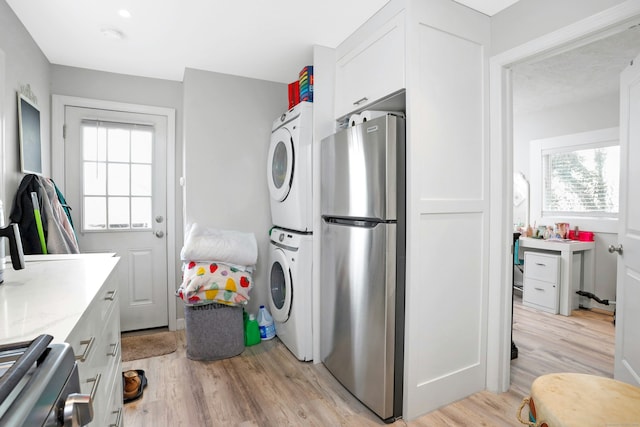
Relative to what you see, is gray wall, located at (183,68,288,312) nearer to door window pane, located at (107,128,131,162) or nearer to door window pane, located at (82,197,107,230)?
door window pane, located at (107,128,131,162)

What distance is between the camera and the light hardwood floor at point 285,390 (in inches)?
72.1

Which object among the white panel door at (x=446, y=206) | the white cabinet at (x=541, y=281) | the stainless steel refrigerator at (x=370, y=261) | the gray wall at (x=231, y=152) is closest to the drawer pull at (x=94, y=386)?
the stainless steel refrigerator at (x=370, y=261)

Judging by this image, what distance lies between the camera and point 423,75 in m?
1.81

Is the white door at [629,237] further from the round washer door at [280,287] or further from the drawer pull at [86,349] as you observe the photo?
the drawer pull at [86,349]

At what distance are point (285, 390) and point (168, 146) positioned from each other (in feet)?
7.76

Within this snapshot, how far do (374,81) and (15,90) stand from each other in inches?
86.1

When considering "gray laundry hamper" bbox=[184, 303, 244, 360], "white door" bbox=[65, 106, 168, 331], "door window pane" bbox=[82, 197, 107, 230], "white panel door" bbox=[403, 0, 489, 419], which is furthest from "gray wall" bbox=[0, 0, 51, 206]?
"white panel door" bbox=[403, 0, 489, 419]

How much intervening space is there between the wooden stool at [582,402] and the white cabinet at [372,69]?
1493 mm

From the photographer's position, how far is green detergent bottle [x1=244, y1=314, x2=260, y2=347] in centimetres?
279

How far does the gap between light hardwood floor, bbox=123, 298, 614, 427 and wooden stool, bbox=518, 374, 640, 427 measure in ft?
2.49

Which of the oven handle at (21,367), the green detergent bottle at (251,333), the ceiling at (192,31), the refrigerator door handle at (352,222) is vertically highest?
the ceiling at (192,31)

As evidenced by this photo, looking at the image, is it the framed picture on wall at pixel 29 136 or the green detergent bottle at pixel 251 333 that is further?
the green detergent bottle at pixel 251 333

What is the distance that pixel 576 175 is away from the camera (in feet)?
13.4

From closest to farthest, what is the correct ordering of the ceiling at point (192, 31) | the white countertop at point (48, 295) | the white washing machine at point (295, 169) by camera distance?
the white countertop at point (48, 295), the ceiling at point (192, 31), the white washing machine at point (295, 169)
